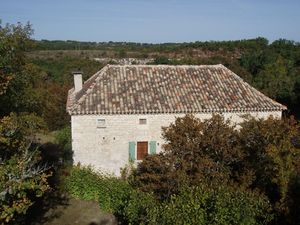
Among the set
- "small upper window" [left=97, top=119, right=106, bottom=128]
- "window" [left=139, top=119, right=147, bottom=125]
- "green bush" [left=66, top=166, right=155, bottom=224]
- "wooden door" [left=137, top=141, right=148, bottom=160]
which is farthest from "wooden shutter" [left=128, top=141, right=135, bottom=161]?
"small upper window" [left=97, top=119, right=106, bottom=128]

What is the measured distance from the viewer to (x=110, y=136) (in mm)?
21922

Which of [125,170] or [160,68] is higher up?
[160,68]

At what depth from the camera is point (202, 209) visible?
12742 mm

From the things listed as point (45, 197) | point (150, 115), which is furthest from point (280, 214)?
point (45, 197)

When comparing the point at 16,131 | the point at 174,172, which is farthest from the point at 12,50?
the point at 174,172

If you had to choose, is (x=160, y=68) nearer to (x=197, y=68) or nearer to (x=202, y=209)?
(x=197, y=68)

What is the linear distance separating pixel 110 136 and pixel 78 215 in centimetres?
475

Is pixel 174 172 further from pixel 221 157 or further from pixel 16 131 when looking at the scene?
pixel 16 131

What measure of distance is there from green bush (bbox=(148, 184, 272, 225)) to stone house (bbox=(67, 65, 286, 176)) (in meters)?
8.54

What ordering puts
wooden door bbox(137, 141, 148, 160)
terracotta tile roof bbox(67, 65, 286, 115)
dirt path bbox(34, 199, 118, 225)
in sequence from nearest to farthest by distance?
1. dirt path bbox(34, 199, 118, 225)
2. terracotta tile roof bbox(67, 65, 286, 115)
3. wooden door bbox(137, 141, 148, 160)

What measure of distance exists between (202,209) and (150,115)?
9.90 metres

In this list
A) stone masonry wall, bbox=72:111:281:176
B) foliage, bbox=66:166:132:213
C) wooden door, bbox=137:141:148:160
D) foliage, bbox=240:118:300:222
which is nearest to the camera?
foliage, bbox=240:118:300:222

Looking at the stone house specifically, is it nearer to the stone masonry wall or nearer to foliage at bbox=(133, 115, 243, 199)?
the stone masonry wall

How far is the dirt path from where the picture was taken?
723 inches
